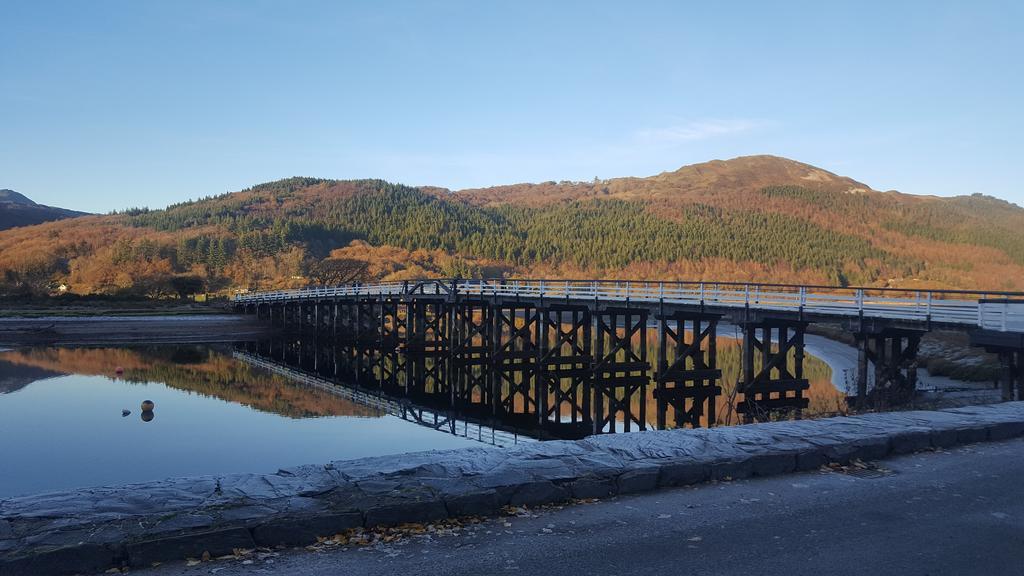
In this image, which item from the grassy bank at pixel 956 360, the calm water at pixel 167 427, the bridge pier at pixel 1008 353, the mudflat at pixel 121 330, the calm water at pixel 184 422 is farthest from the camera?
the mudflat at pixel 121 330

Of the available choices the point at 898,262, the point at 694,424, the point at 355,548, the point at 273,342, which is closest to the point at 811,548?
the point at 355,548

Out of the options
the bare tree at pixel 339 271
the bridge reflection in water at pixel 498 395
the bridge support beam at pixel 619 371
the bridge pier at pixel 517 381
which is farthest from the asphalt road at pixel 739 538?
the bare tree at pixel 339 271

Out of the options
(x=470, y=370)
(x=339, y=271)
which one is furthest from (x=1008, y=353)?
(x=339, y=271)

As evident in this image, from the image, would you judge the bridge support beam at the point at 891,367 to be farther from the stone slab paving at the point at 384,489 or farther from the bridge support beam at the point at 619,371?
the stone slab paving at the point at 384,489

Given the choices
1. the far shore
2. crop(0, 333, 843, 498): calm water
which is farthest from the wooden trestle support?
the far shore

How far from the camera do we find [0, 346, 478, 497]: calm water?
16.4 metres

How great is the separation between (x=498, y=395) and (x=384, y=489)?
75.0 feet

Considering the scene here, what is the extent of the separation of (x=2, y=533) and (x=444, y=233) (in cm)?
15654

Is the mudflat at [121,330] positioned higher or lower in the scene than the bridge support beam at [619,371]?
lower

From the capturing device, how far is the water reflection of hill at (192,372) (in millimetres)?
27922

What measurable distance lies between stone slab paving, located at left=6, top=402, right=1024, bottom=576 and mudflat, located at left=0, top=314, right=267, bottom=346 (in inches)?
2035

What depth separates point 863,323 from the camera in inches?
755

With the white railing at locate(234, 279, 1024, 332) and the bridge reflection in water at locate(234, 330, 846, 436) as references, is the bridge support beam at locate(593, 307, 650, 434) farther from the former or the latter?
the white railing at locate(234, 279, 1024, 332)

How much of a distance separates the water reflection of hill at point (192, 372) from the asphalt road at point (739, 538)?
64.1 feet
